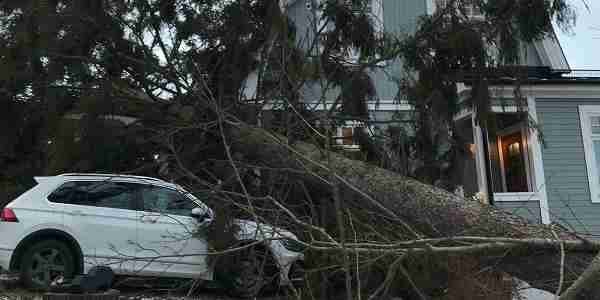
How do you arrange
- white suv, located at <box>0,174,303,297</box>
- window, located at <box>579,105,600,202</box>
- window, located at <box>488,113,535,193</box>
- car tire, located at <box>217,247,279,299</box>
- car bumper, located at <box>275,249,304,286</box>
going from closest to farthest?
car bumper, located at <box>275,249,304,286</box>
car tire, located at <box>217,247,279,299</box>
white suv, located at <box>0,174,303,297</box>
window, located at <box>579,105,600,202</box>
window, located at <box>488,113,535,193</box>

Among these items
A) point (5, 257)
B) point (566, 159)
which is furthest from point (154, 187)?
point (566, 159)

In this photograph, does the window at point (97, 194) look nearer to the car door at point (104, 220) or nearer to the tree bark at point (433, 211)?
the car door at point (104, 220)

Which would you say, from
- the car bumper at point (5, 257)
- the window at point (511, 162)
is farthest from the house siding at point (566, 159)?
the car bumper at point (5, 257)

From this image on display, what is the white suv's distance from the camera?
615cm

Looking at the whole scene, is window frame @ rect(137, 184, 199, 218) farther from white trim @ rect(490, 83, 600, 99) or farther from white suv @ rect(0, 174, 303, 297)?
white trim @ rect(490, 83, 600, 99)

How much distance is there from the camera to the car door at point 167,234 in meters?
6.38

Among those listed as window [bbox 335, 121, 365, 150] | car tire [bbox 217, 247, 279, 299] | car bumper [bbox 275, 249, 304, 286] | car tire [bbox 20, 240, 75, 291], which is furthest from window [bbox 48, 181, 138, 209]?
window [bbox 335, 121, 365, 150]

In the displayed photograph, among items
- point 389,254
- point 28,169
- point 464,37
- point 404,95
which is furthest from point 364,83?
point 28,169

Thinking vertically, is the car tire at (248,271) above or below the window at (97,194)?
below

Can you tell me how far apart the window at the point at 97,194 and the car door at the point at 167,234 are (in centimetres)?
17

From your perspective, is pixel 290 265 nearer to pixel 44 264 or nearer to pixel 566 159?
pixel 44 264

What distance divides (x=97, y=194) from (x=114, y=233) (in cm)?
52

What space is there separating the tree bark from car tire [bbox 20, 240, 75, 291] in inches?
88.2

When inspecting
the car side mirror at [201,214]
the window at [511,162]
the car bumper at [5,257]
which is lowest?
the car bumper at [5,257]
